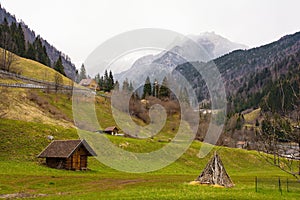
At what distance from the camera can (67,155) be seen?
4850 cm

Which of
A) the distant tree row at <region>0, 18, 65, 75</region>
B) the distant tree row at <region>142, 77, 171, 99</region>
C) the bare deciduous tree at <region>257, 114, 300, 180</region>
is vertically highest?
the distant tree row at <region>0, 18, 65, 75</region>

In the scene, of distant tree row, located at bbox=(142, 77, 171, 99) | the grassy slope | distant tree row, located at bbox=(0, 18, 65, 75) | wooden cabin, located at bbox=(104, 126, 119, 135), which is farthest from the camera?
distant tree row, located at bbox=(0, 18, 65, 75)

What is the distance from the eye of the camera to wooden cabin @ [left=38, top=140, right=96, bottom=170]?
49.4 m

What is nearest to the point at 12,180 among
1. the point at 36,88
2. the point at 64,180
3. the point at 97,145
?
the point at 64,180

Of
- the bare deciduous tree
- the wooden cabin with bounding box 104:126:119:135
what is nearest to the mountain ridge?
the bare deciduous tree

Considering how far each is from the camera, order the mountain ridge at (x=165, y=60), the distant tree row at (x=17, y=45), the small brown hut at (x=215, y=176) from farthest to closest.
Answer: the distant tree row at (x=17, y=45)
the small brown hut at (x=215, y=176)
the mountain ridge at (x=165, y=60)

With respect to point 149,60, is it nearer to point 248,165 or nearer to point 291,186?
point 291,186

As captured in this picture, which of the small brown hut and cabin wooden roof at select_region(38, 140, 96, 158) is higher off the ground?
cabin wooden roof at select_region(38, 140, 96, 158)

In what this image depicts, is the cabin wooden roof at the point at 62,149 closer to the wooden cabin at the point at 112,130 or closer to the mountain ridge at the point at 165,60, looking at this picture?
the mountain ridge at the point at 165,60

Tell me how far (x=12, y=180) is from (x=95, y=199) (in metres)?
14.5

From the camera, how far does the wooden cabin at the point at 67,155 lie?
162ft

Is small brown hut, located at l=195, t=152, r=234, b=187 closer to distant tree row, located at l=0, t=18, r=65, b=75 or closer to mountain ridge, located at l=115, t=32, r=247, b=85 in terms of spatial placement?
mountain ridge, located at l=115, t=32, r=247, b=85

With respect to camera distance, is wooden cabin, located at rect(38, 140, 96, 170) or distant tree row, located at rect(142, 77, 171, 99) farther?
distant tree row, located at rect(142, 77, 171, 99)

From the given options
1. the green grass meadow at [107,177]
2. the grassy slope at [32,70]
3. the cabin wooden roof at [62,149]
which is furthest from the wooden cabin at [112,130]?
the grassy slope at [32,70]
